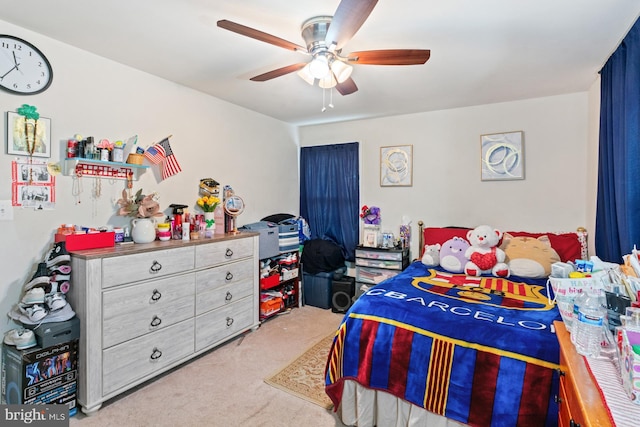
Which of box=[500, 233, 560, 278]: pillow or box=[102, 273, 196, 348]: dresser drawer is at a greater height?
box=[500, 233, 560, 278]: pillow

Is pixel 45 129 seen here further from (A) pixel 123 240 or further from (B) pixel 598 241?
(B) pixel 598 241

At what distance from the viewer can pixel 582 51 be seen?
7.33 feet

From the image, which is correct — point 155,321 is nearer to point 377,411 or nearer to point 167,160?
point 167,160

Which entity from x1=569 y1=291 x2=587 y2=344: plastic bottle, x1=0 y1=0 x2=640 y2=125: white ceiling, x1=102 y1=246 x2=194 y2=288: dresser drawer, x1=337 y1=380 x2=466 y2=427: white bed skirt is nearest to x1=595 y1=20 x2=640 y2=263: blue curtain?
x1=0 y1=0 x2=640 y2=125: white ceiling

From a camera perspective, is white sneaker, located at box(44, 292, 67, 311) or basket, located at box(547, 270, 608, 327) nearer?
basket, located at box(547, 270, 608, 327)

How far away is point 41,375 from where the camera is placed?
1.83 metres

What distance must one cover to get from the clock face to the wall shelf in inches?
19.5

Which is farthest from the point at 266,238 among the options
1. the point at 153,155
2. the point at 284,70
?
the point at 284,70

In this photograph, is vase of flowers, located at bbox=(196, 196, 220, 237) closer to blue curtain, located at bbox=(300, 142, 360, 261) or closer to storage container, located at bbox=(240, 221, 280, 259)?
storage container, located at bbox=(240, 221, 280, 259)

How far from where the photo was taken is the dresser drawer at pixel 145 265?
2035 mm

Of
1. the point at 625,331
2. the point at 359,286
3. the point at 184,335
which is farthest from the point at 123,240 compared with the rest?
the point at 625,331

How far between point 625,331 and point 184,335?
8.50ft

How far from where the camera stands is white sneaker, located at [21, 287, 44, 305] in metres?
1.88

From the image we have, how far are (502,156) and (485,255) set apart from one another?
1.23 metres
